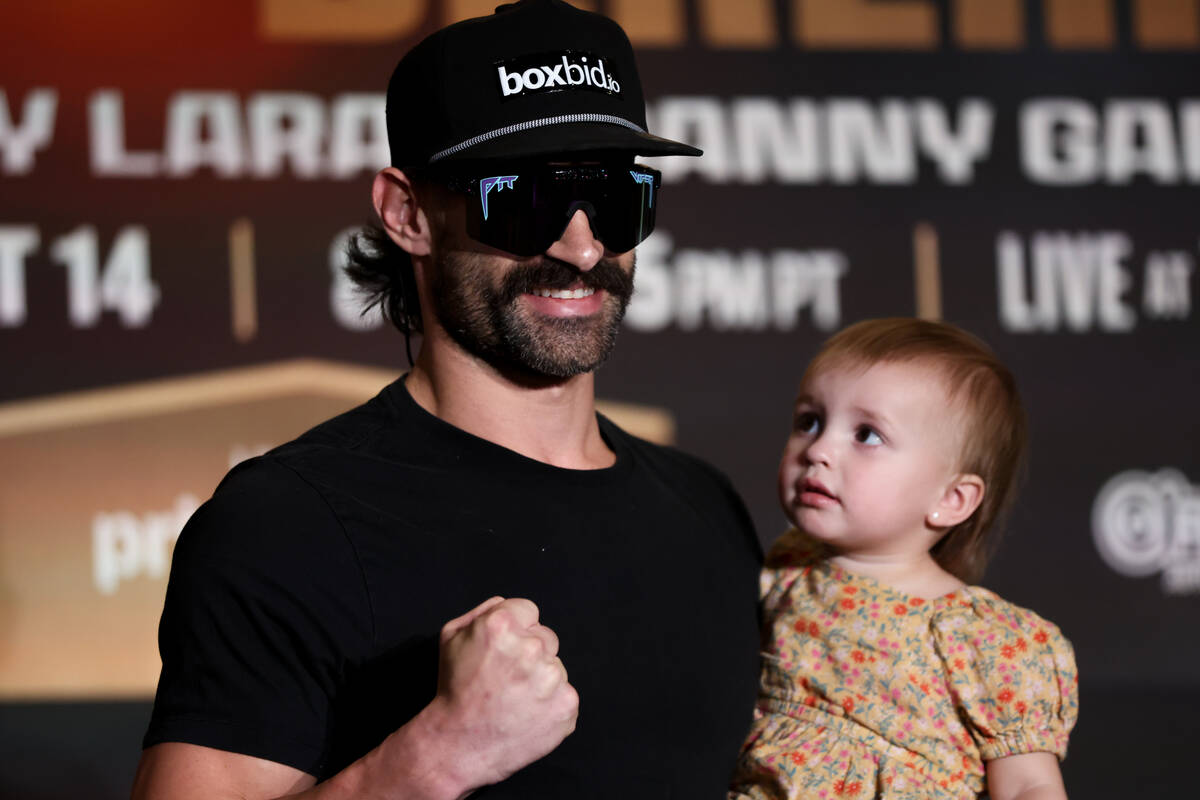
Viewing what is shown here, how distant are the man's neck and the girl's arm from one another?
26.9 inches

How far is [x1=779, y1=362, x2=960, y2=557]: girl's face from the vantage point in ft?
6.13

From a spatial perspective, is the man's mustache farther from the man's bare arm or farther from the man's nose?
the man's bare arm

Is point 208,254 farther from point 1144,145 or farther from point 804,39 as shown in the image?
point 1144,145

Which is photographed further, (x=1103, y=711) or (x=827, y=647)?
(x=1103, y=711)

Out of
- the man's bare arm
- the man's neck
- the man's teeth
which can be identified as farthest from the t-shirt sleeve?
the man's teeth

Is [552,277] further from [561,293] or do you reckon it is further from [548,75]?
[548,75]

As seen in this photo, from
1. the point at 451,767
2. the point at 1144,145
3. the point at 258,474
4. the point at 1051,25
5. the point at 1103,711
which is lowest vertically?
the point at 1103,711

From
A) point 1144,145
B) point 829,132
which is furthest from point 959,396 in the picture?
point 1144,145

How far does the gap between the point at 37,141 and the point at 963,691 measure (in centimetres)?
314

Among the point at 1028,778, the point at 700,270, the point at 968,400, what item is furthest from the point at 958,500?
the point at 700,270

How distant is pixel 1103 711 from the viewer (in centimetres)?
397

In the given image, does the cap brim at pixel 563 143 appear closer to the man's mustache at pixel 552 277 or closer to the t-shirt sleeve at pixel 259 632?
the man's mustache at pixel 552 277

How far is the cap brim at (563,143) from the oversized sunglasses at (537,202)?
46 millimetres

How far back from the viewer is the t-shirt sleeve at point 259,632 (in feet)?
4.58
